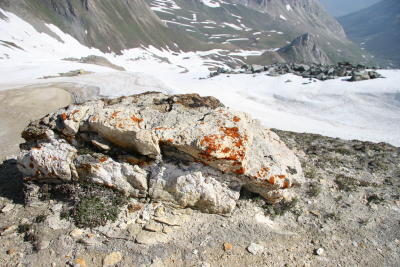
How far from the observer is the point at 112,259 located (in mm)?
7066

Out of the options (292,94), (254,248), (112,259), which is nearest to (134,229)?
(112,259)

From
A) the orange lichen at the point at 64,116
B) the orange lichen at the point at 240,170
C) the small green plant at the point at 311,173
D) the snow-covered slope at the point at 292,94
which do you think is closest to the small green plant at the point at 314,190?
the small green plant at the point at 311,173

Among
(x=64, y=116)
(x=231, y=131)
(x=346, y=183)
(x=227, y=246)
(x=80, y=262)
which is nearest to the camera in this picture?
(x=80, y=262)

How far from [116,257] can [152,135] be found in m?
3.59

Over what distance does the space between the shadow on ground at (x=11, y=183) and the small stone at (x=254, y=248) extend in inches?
299

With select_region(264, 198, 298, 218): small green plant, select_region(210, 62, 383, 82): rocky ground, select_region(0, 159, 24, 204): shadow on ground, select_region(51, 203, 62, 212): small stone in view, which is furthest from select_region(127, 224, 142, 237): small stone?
select_region(210, 62, 383, 82): rocky ground

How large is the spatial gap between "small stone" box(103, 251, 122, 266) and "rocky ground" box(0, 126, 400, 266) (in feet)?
0.09

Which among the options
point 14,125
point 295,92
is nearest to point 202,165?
point 14,125

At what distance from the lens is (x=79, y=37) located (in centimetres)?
11031

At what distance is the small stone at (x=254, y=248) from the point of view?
754 centimetres

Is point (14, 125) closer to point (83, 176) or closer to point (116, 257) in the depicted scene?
point (83, 176)

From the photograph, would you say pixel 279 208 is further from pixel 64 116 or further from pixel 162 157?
pixel 64 116

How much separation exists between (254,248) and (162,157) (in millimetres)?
3916

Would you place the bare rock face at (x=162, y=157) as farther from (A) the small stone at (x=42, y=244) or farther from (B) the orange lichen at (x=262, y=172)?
(A) the small stone at (x=42, y=244)
